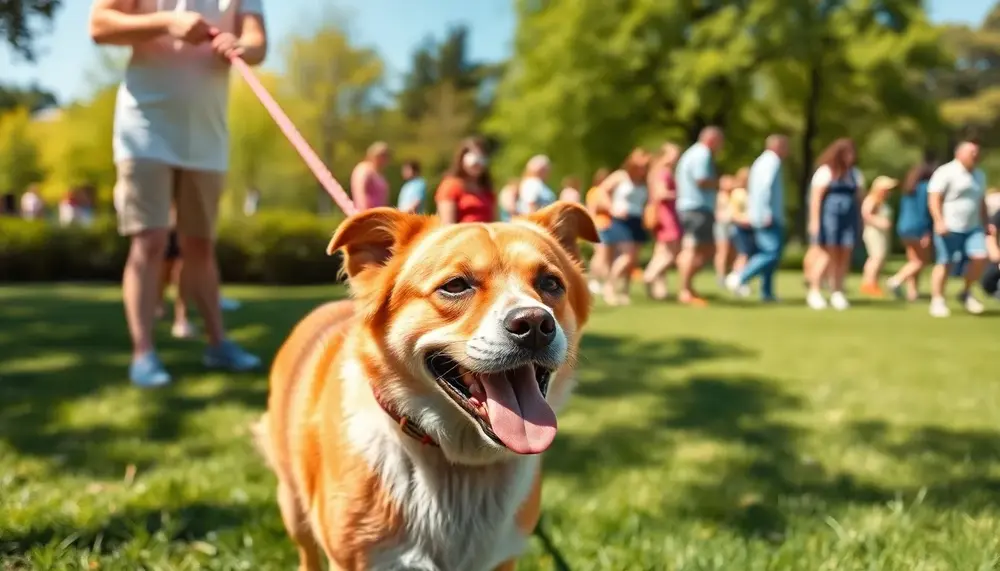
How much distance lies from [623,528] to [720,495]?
0.60 m

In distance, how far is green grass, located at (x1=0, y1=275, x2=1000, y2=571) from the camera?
2.52m

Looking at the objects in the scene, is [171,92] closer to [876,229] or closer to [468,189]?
[468,189]

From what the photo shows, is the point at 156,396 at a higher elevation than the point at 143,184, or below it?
below

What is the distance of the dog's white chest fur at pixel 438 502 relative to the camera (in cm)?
183

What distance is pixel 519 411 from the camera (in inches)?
70.0

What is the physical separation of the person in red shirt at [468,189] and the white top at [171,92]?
310 cm

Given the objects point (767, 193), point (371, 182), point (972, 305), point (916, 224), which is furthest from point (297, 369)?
point (916, 224)

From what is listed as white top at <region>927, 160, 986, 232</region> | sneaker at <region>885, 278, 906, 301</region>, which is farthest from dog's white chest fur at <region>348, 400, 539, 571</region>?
sneaker at <region>885, 278, 906, 301</region>

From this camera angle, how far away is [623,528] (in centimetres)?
276

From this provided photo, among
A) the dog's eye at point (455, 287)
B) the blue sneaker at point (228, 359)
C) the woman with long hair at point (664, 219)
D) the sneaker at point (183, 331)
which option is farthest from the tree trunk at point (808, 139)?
the dog's eye at point (455, 287)

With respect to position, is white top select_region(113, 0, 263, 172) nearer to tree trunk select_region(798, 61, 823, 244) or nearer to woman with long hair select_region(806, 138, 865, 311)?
woman with long hair select_region(806, 138, 865, 311)

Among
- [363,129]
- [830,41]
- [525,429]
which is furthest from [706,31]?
[525,429]

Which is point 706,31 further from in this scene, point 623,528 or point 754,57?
point 623,528

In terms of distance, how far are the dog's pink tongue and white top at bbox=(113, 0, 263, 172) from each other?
2.85 m
